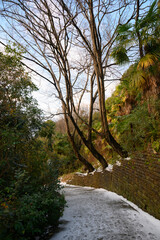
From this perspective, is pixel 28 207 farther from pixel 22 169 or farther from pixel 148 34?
pixel 148 34

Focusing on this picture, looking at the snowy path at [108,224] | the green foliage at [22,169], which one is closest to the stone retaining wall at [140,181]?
the snowy path at [108,224]

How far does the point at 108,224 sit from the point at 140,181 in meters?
1.56

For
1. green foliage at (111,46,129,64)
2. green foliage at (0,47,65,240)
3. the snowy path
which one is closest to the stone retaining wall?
the snowy path

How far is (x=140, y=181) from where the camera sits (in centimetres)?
477

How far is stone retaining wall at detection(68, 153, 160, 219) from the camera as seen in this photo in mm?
3918

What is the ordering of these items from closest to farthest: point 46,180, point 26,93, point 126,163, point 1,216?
point 1,216 → point 46,180 → point 26,93 → point 126,163

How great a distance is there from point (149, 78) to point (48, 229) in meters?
4.99

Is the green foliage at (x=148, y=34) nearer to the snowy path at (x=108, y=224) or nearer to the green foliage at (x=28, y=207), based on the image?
the snowy path at (x=108, y=224)

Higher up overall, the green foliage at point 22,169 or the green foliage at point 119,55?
the green foliage at point 119,55

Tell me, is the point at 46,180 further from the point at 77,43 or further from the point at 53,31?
the point at 77,43

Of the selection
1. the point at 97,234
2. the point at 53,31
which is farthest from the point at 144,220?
the point at 53,31

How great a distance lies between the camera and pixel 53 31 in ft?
28.6

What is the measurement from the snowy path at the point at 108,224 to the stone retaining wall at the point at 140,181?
0.83 feet

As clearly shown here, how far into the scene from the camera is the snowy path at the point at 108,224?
10.4 feet
